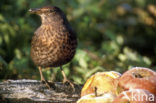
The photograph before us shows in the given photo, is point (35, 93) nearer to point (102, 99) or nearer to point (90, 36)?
point (102, 99)

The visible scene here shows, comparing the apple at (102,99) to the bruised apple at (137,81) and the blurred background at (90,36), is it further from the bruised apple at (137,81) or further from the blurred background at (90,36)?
the blurred background at (90,36)

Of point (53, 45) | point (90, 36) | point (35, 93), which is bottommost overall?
point (35, 93)

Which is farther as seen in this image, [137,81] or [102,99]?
[137,81]

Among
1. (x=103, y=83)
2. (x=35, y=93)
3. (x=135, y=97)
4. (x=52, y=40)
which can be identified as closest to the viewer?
(x=135, y=97)

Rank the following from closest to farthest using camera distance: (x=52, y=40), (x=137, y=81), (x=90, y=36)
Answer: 1. (x=137, y=81)
2. (x=52, y=40)
3. (x=90, y=36)

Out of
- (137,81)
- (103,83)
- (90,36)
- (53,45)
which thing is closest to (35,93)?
(53,45)

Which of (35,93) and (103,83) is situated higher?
(103,83)
